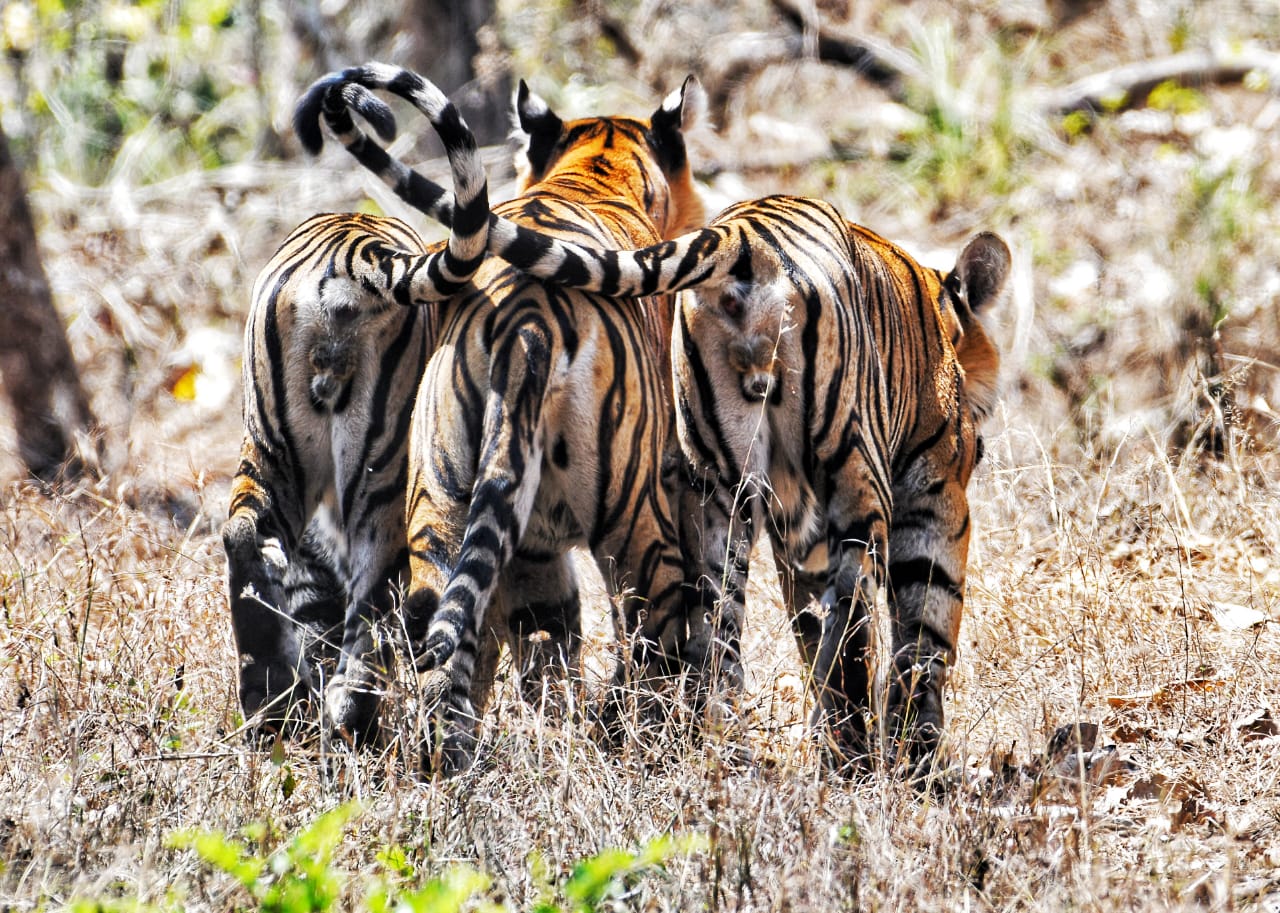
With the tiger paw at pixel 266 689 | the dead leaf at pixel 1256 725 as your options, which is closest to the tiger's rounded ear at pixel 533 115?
the tiger paw at pixel 266 689

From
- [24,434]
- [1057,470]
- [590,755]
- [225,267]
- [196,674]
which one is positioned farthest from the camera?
[225,267]

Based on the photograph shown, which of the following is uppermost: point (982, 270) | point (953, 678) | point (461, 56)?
point (461, 56)

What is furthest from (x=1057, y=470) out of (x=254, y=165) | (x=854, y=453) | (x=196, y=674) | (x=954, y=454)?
(x=254, y=165)

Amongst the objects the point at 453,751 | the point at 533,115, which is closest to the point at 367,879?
the point at 453,751

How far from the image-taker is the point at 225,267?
10680mm

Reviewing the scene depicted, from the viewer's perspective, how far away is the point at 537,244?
12.9ft

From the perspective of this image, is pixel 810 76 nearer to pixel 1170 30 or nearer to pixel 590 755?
A: pixel 1170 30

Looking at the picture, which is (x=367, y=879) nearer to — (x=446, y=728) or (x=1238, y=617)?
(x=446, y=728)

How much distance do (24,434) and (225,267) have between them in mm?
3439

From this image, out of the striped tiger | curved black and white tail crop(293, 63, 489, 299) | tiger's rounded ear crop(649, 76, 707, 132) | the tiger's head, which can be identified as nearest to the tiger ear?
the tiger's head

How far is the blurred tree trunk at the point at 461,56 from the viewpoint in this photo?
11.2m

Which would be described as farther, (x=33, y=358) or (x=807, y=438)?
(x=33, y=358)

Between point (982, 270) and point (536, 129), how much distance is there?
5.63ft

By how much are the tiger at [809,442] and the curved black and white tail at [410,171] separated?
0.09 meters
